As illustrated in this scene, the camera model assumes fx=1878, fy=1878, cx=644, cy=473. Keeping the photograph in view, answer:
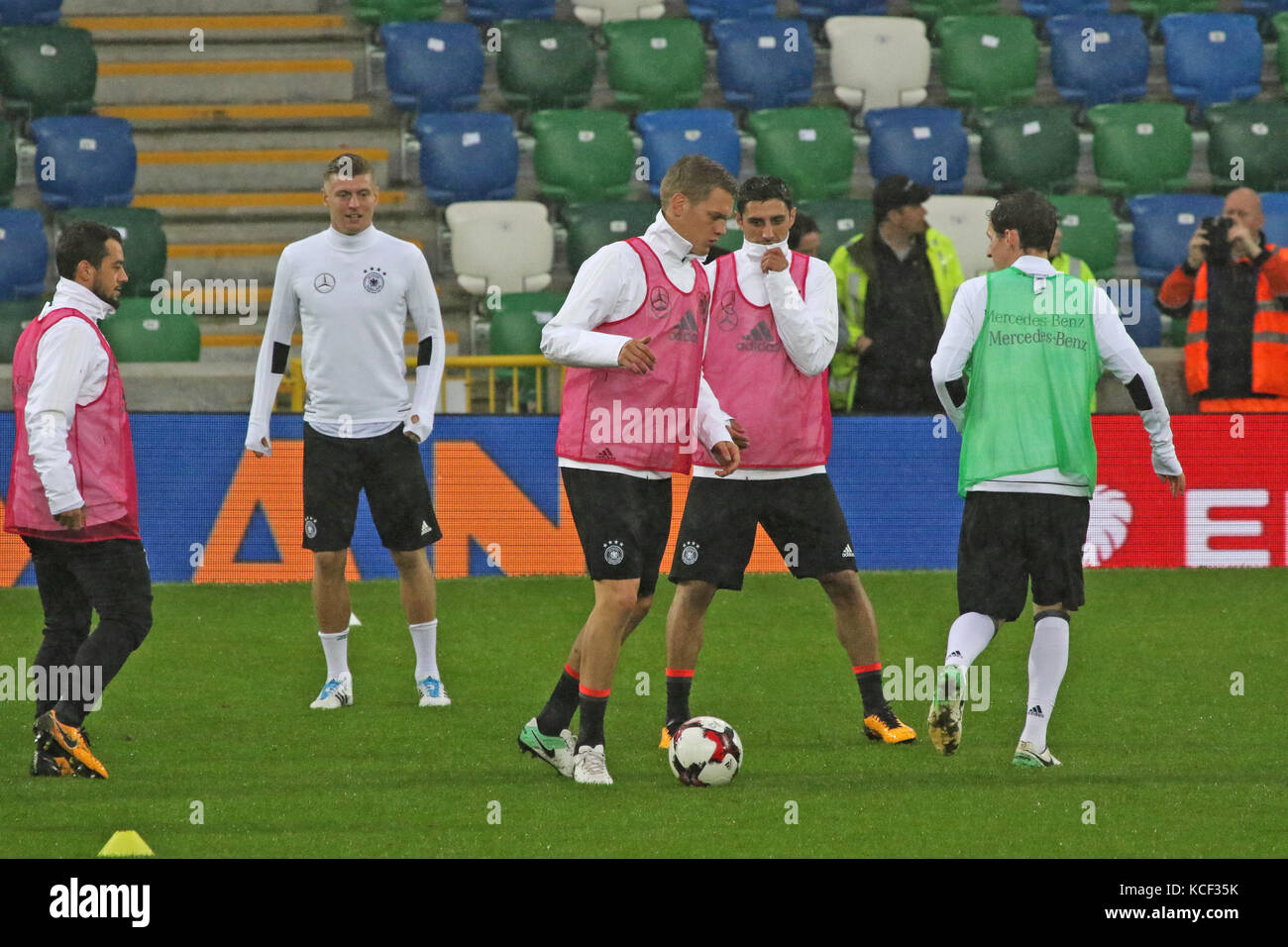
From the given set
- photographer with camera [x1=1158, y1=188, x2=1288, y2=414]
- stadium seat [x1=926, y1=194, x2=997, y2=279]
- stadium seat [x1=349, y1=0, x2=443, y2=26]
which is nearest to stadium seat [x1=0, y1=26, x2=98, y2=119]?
stadium seat [x1=349, y1=0, x2=443, y2=26]

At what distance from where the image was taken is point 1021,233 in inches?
262

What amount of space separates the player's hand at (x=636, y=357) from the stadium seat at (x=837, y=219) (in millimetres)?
8584

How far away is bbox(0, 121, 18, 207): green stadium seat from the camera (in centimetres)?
1527

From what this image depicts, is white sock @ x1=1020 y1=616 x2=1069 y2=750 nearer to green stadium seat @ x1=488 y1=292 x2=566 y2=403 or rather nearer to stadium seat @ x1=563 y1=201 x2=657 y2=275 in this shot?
green stadium seat @ x1=488 y1=292 x2=566 y2=403

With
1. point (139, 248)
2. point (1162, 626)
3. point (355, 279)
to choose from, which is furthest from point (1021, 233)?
point (139, 248)

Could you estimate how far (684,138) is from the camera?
1576cm

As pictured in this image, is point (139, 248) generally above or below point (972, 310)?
above

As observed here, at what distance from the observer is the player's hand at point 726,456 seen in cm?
650

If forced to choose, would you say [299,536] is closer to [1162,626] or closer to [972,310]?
[1162,626]

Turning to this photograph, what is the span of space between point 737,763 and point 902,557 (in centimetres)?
588

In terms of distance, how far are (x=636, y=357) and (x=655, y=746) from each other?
6.05 ft

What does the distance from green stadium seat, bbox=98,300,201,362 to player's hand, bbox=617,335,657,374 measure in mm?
8672

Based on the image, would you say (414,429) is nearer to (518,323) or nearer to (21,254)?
(518,323)

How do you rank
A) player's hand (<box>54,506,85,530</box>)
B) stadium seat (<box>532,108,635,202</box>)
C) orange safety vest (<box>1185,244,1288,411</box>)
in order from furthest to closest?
1. stadium seat (<box>532,108,635,202</box>)
2. orange safety vest (<box>1185,244,1288,411</box>)
3. player's hand (<box>54,506,85,530</box>)
